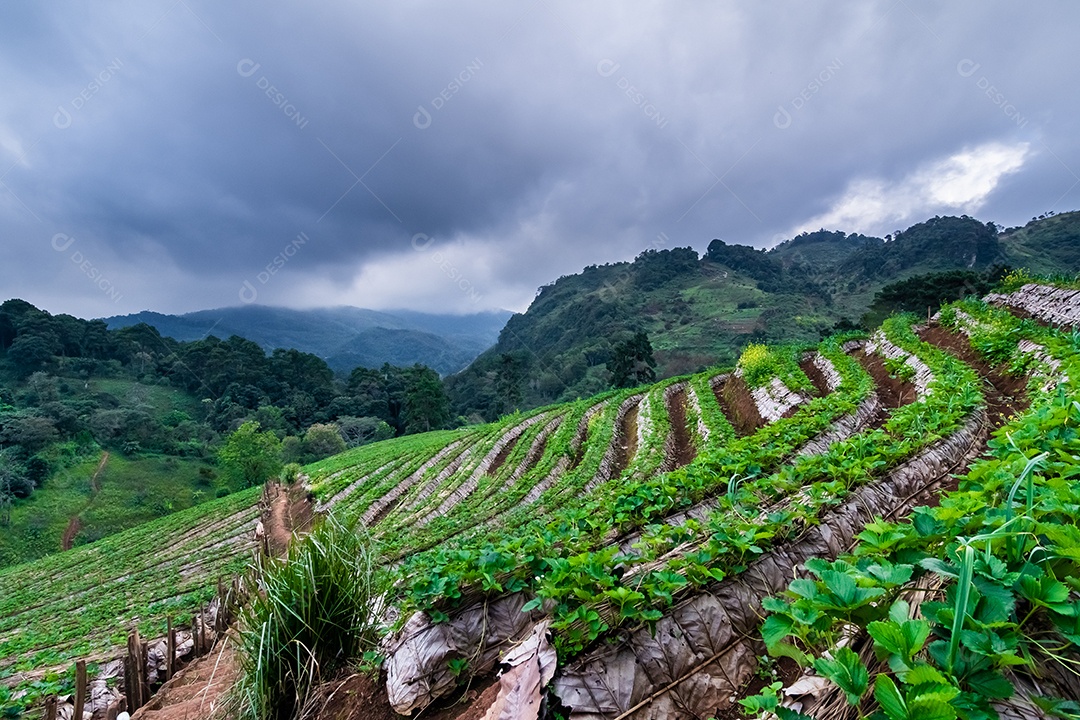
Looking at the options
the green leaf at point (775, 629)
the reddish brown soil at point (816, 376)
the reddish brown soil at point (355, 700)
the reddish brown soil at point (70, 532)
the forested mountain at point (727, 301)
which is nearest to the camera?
the green leaf at point (775, 629)

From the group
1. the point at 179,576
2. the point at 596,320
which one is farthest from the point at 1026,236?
the point at 179,576

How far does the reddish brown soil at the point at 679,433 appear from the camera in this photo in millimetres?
15547

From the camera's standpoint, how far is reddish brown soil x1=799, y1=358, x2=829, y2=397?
17.2 meters

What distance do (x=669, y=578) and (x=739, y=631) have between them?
0.76m

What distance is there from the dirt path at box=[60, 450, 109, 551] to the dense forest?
2.86 meters

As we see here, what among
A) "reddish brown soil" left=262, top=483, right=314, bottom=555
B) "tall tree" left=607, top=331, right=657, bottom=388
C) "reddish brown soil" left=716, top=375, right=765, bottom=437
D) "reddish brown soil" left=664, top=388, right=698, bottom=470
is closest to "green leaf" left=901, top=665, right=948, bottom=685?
"reddish brown soil" left=664, top=388, right=698, bottom=470

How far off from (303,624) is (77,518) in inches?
2192

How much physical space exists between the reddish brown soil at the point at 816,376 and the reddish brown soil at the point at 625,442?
23.7 ft

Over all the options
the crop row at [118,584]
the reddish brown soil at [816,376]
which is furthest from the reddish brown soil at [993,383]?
the crop row at [118,584]

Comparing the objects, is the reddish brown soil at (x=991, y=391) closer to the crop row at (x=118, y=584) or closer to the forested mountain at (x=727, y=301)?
the crop row at (x=118, y=584)

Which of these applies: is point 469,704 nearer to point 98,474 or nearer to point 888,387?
point 888,387

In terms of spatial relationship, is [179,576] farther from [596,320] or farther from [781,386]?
[596,320]

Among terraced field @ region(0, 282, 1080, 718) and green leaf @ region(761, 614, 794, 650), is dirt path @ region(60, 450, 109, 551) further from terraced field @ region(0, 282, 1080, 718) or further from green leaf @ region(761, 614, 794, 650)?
green leaf @ region(761, 614, 794, 650)

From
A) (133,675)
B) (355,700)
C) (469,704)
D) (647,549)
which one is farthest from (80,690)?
(647,549)
